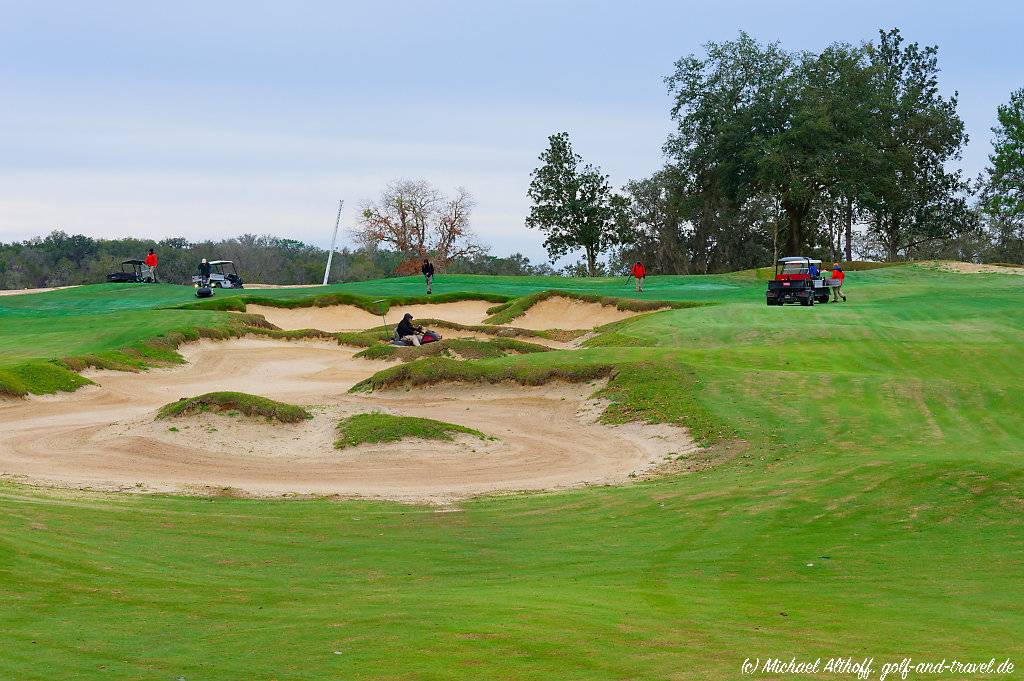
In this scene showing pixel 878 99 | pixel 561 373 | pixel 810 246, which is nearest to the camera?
pixel 561 373

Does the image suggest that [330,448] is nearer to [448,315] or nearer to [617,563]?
[617,563]

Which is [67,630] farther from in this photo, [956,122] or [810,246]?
[810,246]

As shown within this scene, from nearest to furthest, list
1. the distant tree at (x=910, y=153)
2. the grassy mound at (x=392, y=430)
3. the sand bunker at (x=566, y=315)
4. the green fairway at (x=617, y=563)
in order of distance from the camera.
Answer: the green fairway at (x=617, y=563), the grassy mound at (x=392, y=430), the sand bunker at (x=566, y=315), the distant tree at (x=910, y=153)

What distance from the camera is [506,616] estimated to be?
8.38 meters

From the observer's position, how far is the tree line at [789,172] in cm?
7688

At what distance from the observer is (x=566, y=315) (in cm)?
4984

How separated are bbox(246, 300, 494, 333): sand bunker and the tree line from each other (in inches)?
1102

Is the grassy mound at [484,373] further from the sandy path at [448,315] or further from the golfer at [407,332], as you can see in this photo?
the sandy path at [448,315]

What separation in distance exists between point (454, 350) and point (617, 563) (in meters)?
24.4

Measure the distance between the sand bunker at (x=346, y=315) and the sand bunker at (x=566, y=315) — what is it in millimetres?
3168

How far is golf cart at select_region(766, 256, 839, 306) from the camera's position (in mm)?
45156

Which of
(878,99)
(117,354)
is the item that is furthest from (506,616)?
(878,99)

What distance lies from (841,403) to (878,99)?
63.1m

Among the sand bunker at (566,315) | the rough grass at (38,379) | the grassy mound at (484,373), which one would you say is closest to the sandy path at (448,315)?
the sand bunker at (566,315)
